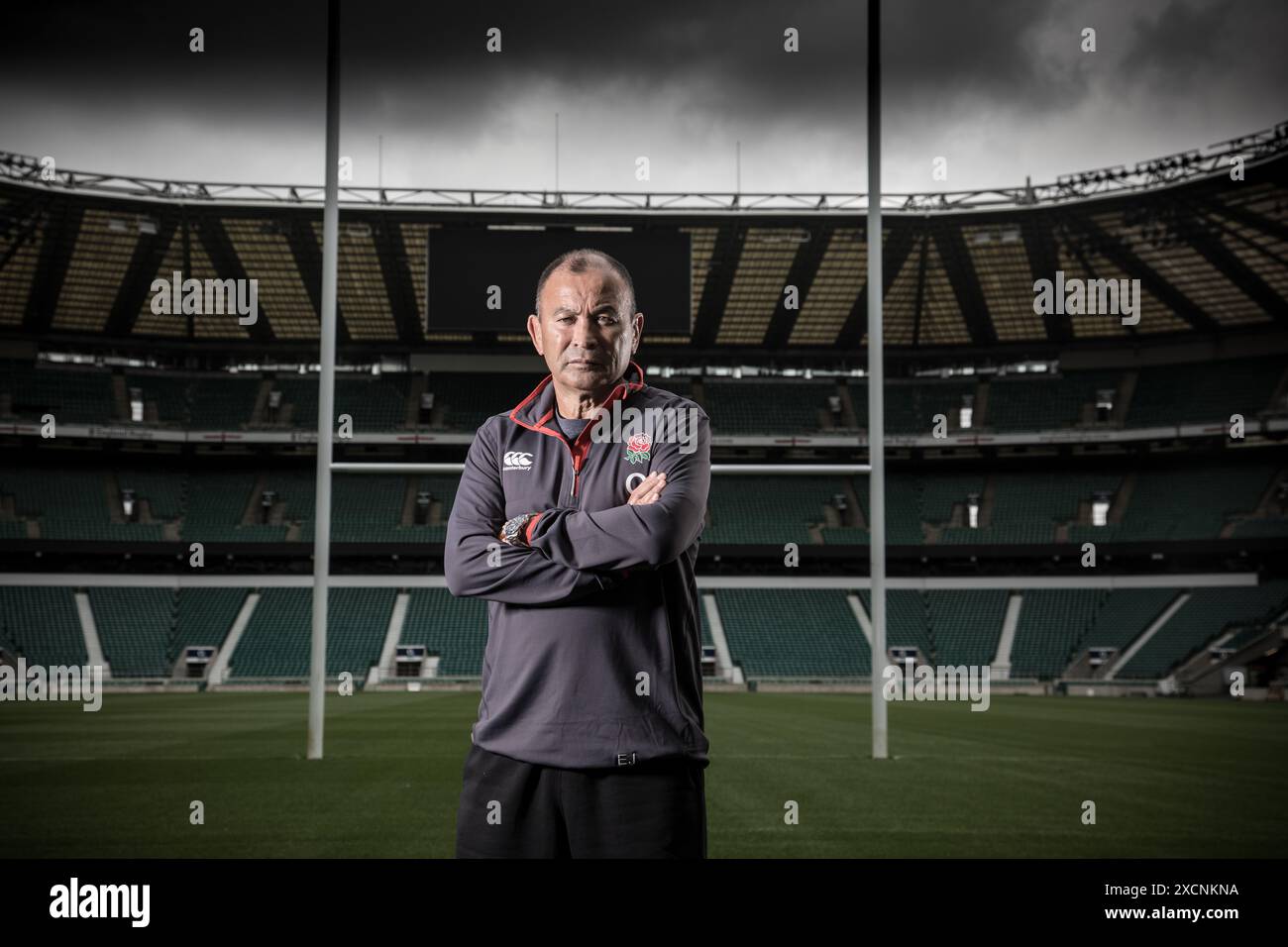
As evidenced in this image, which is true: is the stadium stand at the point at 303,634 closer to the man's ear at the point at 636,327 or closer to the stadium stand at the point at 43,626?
the stadium stand at the point at 43,626

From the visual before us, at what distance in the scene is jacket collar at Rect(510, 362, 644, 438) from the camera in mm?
2857

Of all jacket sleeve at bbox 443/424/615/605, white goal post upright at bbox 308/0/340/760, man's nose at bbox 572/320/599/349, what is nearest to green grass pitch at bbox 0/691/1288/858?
white goal post upright at bbox 308/0/340/760

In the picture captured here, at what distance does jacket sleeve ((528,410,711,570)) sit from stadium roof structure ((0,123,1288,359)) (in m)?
25.2

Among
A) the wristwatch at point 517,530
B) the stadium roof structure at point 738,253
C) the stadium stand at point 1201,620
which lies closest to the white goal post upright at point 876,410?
the wristwatch at point 517,530

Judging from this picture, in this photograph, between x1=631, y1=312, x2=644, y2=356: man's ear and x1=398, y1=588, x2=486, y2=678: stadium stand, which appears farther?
x1=398, y1=588, x2=486, y2=678: stadium stand

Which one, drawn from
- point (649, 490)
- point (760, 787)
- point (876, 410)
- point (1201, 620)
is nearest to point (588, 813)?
point (649, 490)

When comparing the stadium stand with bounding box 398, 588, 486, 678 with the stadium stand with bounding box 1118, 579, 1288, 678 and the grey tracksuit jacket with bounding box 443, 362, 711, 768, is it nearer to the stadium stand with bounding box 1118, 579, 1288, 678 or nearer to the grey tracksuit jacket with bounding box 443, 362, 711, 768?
the stadium stand with bounding box 1118, 579, 1288, 678

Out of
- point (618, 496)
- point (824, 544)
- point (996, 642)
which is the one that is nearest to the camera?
point (618, 496)

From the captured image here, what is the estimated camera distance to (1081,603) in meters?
33.1

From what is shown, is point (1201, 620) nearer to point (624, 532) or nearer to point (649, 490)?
point (649, 490)

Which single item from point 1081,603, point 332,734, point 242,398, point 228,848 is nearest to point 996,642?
point 1081,603
